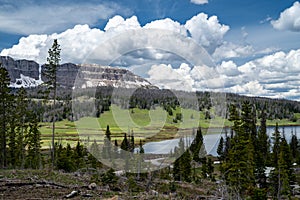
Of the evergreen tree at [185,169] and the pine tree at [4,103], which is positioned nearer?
the pine tree at [4,103]

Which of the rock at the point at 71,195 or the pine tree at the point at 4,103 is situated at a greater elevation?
the pine tree at the point at 4,103

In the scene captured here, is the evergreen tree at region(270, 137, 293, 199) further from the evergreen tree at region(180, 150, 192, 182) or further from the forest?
the evergreen tree at region(180, 150, 192, 182)

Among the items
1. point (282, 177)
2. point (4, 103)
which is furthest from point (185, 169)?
point (4, 103)

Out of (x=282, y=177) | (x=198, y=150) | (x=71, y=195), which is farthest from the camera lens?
(x=198, y=150)

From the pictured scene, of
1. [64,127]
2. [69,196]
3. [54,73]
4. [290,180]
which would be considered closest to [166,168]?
[290,180]

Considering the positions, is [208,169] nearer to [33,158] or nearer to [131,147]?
[131,147]

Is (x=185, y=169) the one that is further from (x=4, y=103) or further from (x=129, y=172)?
(x=4, y=103)

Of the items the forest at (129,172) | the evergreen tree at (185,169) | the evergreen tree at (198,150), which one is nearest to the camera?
the forest at (129,172)

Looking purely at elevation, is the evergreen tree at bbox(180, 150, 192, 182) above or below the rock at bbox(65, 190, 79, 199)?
below

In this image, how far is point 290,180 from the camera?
5238 cm

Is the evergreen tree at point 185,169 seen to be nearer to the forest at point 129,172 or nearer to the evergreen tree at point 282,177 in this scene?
the forest at point 129,172

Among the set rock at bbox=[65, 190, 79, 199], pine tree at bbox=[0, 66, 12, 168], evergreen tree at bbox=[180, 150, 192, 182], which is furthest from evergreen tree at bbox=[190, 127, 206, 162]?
rock at bbox=[65, 190, 79, 199]

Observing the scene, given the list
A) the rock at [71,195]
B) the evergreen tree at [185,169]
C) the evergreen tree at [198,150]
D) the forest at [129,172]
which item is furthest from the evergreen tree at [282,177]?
the evergreen tree at [198,150]

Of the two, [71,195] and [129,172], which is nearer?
[71,195]
